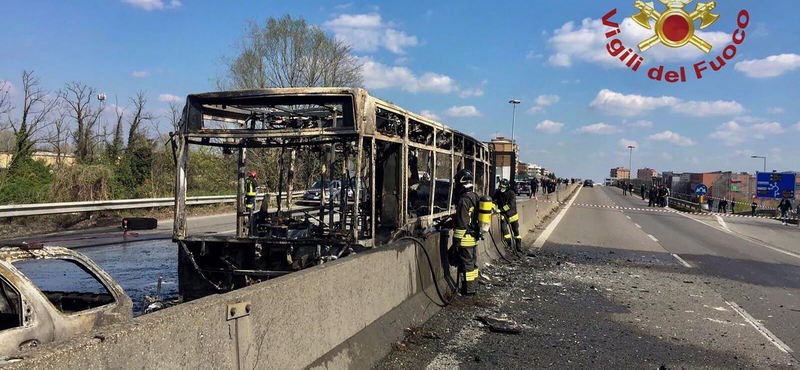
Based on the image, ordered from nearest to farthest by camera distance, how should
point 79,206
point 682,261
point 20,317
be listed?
point 20,317
point 682,261
point 79,206

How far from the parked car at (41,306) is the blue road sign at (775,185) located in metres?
37.5

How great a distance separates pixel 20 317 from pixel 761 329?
750 cm

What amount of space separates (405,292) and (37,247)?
342 centimetres

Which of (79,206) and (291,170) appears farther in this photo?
(79,206)

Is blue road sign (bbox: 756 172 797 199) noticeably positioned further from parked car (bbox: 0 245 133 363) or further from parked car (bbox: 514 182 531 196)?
parked car (bbox: 0 245 133 363)

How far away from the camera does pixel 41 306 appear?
350cm

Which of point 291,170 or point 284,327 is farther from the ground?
point 291,170

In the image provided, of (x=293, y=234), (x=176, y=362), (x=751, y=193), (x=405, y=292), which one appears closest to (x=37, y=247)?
(x=176, y=362)

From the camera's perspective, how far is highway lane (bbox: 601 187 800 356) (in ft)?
24.1

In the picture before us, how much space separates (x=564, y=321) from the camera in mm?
6605

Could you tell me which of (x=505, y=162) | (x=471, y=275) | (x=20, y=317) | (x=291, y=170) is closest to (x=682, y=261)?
(x=505, y=162)

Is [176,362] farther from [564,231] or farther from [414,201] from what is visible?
[564,231]

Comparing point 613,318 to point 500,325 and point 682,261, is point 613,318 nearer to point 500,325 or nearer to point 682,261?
point 500,325

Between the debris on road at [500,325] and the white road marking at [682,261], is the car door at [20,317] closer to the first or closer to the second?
the debris on road at [500,325]
